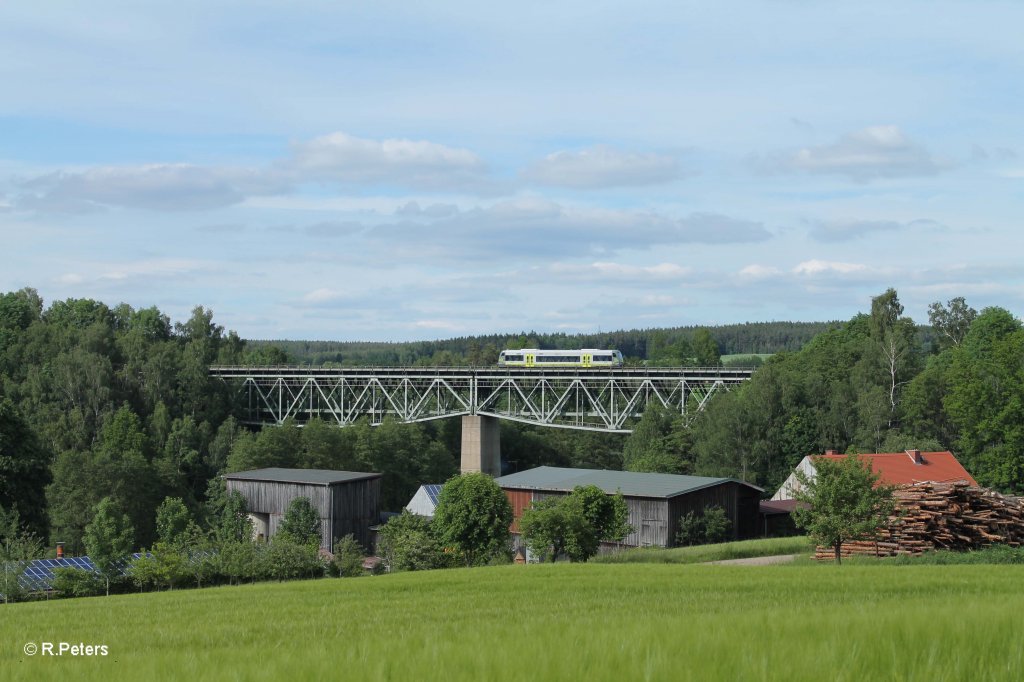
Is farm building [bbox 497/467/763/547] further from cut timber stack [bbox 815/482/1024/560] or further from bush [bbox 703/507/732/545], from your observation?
cut timber stack [bbox 815/482/1024/560]

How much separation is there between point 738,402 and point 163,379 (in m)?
67.3

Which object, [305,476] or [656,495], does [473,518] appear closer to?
[656,495]

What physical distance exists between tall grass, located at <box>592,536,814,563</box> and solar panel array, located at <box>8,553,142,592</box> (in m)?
21.6

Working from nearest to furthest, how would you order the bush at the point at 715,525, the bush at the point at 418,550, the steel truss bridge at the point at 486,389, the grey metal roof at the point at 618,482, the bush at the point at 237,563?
Answer: the bush at the point at 237,563 < the bush at the point at 418,550 < the bush at the point at 715,525 < the grey metal roof at the point at 618,482 < the steel truss bridge at the point at 486,389

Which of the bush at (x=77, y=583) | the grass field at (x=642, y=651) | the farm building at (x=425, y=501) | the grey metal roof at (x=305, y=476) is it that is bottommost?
the bush at (x=77, y=583)

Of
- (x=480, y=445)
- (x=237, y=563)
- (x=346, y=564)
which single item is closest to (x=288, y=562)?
(x=237, y=563)

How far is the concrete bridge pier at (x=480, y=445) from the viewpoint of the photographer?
348 ft

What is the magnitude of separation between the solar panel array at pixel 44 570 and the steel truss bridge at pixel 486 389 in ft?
183

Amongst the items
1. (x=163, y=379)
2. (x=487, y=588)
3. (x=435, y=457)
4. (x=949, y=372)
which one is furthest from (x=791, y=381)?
(x=163, y=379)

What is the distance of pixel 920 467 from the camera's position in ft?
204

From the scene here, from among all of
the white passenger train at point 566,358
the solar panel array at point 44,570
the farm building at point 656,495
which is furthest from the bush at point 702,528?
the white passenger train at point 566,358

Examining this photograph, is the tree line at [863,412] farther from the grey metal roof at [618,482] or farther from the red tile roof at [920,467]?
the grey metal roof at [618,482]

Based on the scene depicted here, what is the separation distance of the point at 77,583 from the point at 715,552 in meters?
27.2

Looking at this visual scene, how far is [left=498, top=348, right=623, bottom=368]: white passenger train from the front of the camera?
113 m
